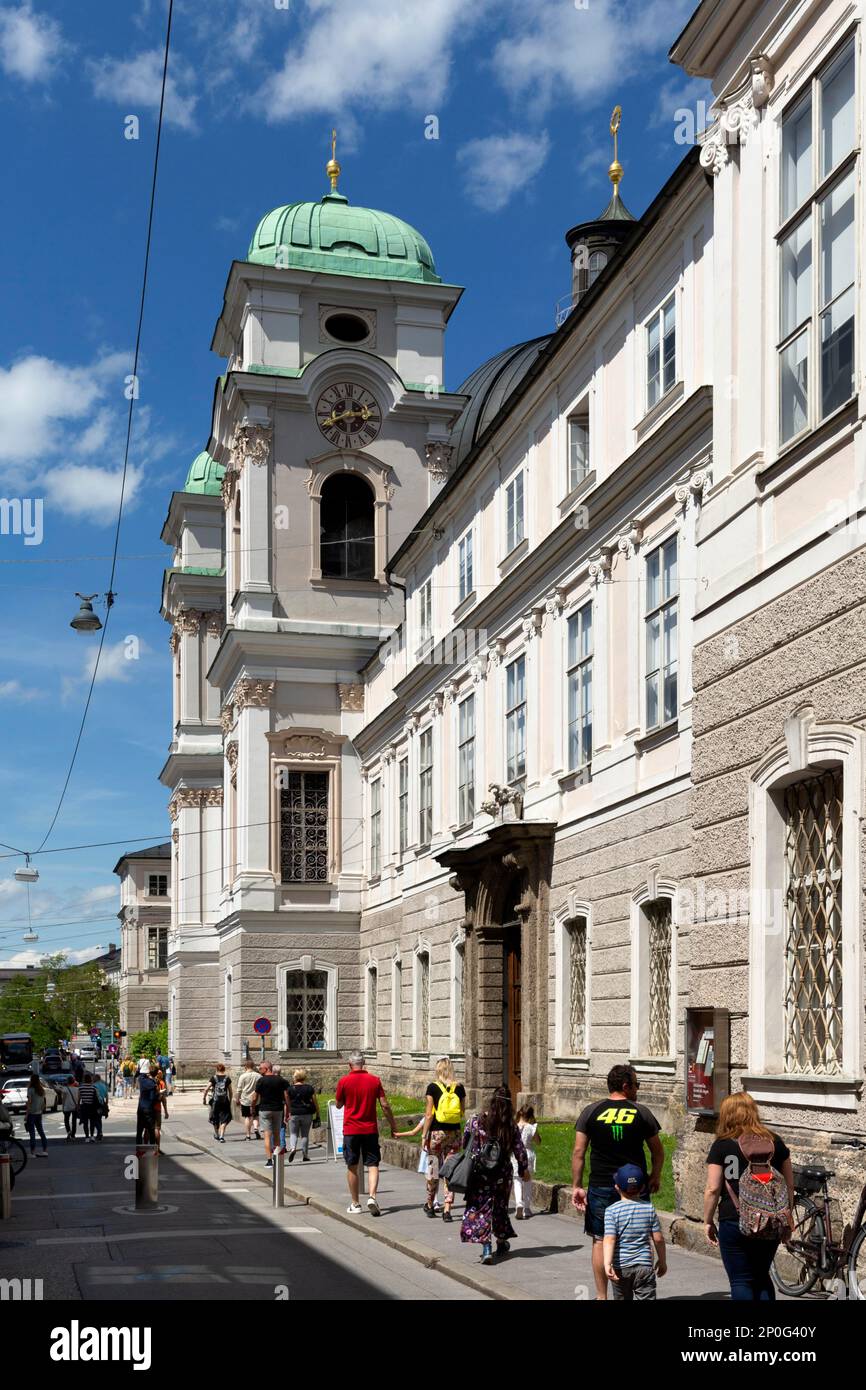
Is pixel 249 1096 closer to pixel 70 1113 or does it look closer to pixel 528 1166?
pixel 70 1113

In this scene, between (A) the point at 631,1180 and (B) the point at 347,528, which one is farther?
(B) the point at 347,528

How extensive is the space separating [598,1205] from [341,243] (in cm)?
4667

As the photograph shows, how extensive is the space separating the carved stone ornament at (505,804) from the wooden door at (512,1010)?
7.83 feet

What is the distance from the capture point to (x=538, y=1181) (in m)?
20.5

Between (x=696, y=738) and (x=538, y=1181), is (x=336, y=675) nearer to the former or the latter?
(x=538, y=1181)

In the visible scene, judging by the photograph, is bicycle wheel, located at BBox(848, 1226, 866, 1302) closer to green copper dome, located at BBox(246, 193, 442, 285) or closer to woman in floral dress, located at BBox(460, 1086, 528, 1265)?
woman in floral dress, located at BBox(460, 1086, 528, 1265)

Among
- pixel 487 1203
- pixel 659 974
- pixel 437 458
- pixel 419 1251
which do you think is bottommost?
pixel 419 1251

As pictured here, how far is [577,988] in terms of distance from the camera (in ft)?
93.5

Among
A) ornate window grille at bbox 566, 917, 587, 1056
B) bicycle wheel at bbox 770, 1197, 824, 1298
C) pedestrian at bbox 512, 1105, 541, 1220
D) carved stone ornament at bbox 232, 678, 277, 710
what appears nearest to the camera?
bicycle wheel at bbox 770, 1197, 824, 1298

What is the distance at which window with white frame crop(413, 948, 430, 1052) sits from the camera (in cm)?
4094

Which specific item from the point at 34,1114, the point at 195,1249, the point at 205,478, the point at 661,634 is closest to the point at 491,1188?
the point at 195,1249

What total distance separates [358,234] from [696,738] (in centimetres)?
4227

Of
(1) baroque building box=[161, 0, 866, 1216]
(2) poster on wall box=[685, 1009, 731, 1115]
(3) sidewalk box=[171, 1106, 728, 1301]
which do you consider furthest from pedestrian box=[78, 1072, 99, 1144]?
(2) poster on wall box=[685, 1009, 731, 1115]

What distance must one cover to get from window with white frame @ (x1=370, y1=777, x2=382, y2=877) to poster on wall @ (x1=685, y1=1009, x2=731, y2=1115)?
108ft
